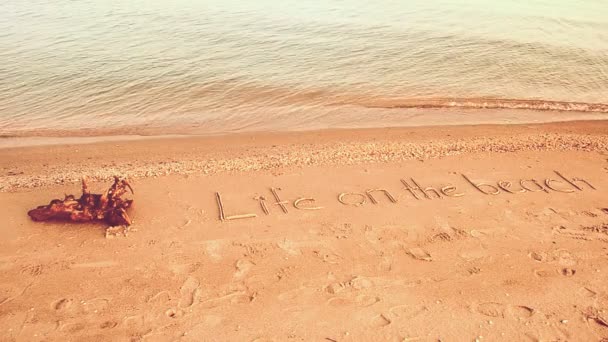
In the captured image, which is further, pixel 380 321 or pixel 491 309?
pixel 491 309

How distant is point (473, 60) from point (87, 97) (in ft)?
39.3

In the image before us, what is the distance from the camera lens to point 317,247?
5.04 metres

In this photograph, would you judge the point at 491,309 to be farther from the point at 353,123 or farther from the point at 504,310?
the point at 353,123

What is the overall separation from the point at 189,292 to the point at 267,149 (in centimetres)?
404

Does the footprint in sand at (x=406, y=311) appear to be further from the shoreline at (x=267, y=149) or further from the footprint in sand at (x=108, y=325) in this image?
the shoreline at (x=267, y=149)

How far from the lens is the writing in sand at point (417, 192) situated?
5816 mm

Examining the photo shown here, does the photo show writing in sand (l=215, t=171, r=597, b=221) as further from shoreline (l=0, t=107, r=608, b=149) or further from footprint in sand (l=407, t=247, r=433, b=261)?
shoreline (l=0, t=107, r=608, b=149)

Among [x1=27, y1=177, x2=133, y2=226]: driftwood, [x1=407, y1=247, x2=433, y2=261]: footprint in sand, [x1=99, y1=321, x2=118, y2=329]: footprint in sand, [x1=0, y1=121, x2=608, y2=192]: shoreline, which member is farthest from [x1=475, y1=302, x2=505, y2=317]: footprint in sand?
[x1=27, y1=177, x2=133, y2=226]: driftwood

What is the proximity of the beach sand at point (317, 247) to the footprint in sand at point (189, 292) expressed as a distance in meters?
0.02

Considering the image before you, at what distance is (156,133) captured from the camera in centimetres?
892

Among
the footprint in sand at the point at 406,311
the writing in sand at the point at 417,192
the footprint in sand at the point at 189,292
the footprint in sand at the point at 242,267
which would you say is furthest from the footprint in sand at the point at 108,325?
the footprint in sand at the point at 406,311

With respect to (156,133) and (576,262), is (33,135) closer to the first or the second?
(156,133)

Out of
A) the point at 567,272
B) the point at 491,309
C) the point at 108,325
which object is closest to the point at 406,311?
the point at 491,309

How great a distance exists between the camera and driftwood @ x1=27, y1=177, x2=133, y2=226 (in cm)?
527
